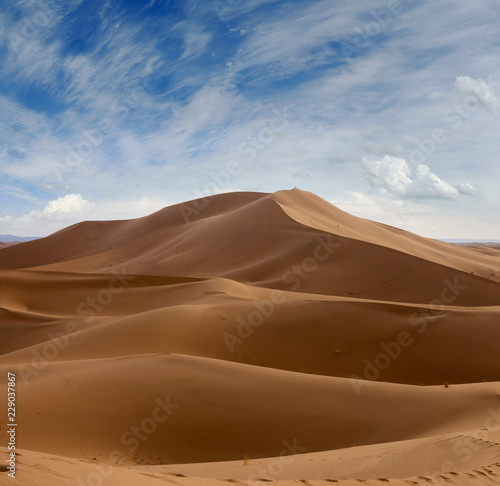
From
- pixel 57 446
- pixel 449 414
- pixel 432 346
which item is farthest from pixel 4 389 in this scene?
pixel 432 346

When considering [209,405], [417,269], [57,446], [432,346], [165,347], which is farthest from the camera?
[417,269]

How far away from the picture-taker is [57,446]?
20.9 feet

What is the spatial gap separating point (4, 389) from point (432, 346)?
10.3 meters

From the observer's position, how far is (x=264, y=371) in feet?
30.2

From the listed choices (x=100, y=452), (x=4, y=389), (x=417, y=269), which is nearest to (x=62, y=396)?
(x=4, y=389)

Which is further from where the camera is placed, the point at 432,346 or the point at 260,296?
the point at 260,296

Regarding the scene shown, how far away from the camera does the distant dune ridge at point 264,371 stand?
5547 millimetres

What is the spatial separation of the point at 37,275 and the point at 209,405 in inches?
679

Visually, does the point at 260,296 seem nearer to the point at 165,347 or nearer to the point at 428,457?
the point at 165,347

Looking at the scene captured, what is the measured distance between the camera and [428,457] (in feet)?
17.5

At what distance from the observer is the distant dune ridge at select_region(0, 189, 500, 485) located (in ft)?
18.2

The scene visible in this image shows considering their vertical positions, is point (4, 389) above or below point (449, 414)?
above

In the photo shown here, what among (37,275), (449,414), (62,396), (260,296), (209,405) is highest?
(37,275)

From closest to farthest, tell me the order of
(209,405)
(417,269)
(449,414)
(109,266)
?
1. (449,414)
2. (209,405)
3. (417,269)
4. (109,266)
